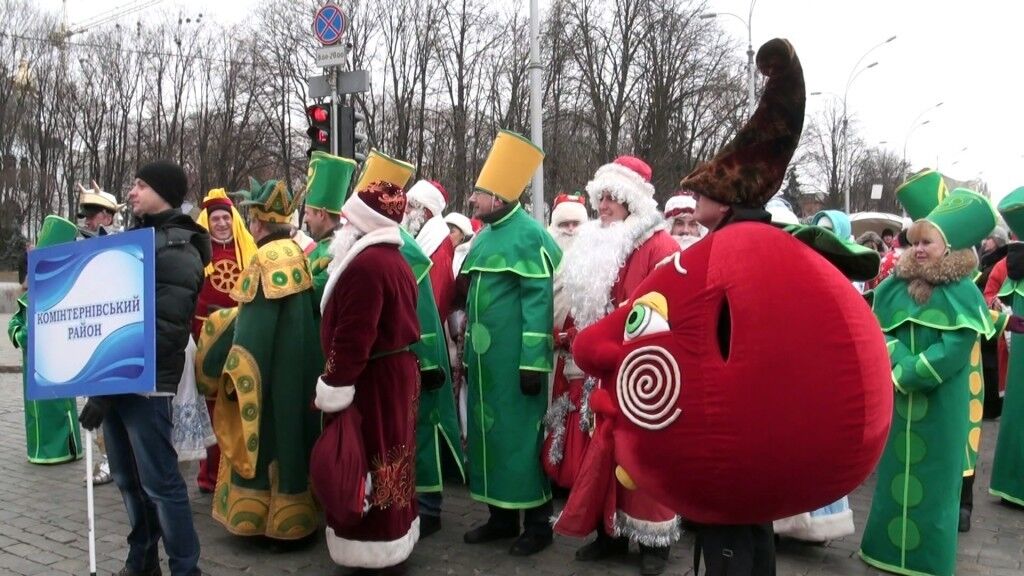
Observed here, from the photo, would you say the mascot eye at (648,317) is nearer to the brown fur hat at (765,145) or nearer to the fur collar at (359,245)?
the brown fur hat at (765,145)

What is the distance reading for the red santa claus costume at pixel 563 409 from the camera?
15.5 ft

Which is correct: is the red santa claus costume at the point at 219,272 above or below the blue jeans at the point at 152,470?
above

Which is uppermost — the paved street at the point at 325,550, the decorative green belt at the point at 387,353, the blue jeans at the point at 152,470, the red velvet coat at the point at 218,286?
the red velvet coat at the point at 218,286

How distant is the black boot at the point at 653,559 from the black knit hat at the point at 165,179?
10.2ft

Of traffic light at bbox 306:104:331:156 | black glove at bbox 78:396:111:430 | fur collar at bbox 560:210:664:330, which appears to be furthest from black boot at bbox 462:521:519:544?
traffic light at bbox 306:104:331:156

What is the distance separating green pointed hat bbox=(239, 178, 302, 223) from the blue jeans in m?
1.28

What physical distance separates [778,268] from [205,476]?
16.9ft

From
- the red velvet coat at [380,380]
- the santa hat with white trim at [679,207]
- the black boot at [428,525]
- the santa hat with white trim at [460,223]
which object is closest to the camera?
the red velvet coat at [380,380]

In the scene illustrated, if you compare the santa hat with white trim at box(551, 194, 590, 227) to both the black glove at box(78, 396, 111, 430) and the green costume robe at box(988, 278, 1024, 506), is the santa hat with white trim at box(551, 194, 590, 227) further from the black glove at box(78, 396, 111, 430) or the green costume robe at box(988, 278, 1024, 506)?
the black glove at box(78, 396, 111, 430)

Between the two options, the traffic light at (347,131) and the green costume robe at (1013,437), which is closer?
the green costume robe at (1013,437)

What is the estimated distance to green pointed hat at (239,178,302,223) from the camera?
4781 mm

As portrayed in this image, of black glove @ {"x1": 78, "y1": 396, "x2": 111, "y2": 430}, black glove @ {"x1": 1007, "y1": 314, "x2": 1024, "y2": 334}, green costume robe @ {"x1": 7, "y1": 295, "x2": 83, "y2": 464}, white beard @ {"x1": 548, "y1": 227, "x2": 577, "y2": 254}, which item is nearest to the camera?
black glove @ {"x1": 78, "y1": 396, "x2": 111, "y2": 430}

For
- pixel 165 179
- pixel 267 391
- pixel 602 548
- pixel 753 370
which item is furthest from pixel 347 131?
pixel 753 370

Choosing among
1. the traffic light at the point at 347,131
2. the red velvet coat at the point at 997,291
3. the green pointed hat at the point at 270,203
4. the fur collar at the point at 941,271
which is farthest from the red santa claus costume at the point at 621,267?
the red velvet coat at the point at 997,291
